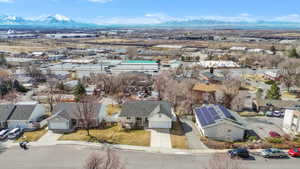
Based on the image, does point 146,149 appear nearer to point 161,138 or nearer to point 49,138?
point 161,138

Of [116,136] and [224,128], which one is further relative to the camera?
[116,136]

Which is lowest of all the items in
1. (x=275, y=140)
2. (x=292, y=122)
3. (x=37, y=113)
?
(x=275, y=140)

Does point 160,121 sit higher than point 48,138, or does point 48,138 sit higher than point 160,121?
point 160,121

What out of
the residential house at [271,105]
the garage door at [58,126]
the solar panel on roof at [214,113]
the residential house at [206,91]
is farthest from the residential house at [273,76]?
the garage door at [58,126]

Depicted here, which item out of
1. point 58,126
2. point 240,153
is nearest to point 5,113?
point 58,126

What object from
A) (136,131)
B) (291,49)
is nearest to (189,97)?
(136,131)

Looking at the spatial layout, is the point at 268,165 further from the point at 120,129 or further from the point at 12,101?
the point at 12,101

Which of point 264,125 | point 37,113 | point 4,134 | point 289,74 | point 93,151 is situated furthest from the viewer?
point 289,74
